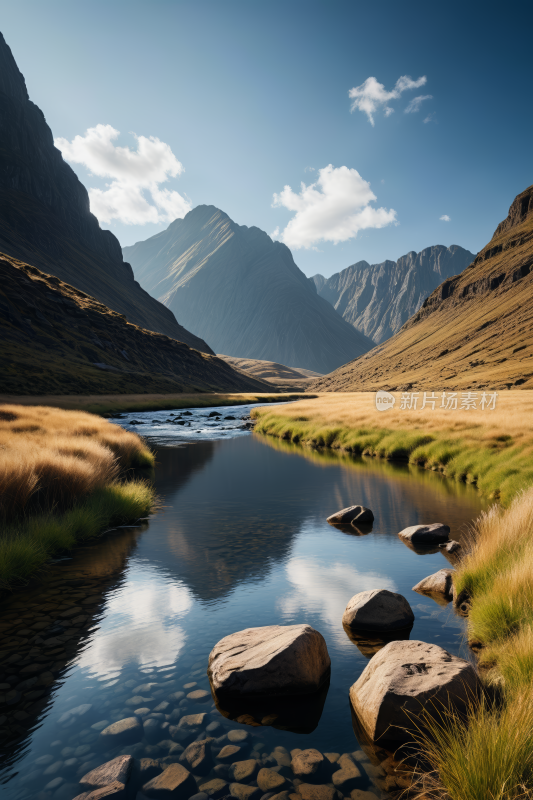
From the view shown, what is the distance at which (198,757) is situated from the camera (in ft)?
17.1

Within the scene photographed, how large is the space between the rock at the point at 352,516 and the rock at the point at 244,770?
36.0 ft

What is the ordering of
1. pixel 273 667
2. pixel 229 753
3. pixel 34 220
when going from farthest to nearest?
pixel 34 220 → pixel 273 667 → pixel 229 753

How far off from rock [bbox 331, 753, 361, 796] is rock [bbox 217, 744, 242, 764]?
1149 mm

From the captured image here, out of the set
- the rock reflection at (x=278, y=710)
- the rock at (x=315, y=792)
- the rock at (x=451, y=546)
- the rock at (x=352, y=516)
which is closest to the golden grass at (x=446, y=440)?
the rock at (x=451, y=546)

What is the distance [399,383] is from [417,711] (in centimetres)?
15723

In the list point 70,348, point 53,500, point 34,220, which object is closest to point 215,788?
point 53,500

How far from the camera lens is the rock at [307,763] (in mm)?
5016

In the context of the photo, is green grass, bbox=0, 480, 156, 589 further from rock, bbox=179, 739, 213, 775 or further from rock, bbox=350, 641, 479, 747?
rock, bbox=350, 641, 479, 747

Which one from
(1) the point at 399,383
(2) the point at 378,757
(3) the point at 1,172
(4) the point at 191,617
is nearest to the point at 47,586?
(4) the point at 191,617

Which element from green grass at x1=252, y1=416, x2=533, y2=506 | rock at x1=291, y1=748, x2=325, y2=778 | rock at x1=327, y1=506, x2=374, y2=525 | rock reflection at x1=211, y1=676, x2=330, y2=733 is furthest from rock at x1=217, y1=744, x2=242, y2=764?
green grass at x1=252, y1=416, x2=533, y2=506

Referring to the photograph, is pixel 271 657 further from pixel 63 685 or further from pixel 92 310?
pixel 92 310

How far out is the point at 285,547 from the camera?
42.6 feet

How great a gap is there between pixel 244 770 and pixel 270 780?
1.05 ft

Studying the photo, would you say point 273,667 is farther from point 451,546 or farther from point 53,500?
point 53,500
